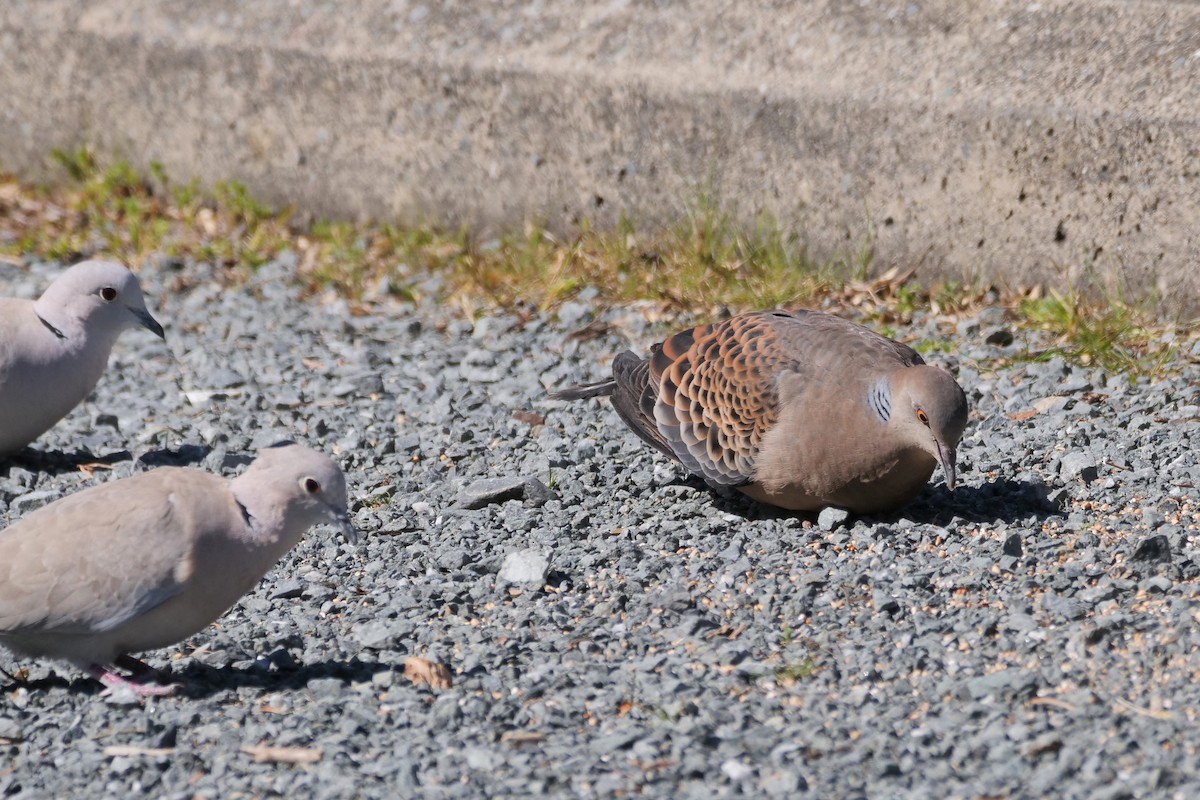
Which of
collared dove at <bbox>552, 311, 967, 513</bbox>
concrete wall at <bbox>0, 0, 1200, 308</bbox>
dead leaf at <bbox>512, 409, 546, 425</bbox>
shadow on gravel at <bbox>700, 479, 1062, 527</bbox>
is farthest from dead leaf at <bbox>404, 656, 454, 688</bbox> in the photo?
concrete wall at <bbox>0, 0, 1200, 308</bbox>

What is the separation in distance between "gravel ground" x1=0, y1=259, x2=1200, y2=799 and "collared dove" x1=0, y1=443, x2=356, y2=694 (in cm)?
21

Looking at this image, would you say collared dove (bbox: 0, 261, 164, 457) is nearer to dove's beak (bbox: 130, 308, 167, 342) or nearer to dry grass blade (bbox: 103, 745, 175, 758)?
dove's beak (bbox: 130, 308, 167, 342)

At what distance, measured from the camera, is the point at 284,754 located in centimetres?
314

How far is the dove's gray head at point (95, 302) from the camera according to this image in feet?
16.9

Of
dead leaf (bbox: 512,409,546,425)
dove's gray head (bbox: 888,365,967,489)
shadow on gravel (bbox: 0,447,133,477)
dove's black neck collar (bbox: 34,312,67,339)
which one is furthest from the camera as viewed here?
dead leaf (bbox: 512,409,546,425)

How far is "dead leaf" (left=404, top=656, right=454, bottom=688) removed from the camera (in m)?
3.44

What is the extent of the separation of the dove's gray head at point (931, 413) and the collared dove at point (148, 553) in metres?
1.56

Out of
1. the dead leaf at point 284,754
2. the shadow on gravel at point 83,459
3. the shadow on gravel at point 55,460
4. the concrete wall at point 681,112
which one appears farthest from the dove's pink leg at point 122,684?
the concrete wall at point 681,112

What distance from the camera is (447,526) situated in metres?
4.52

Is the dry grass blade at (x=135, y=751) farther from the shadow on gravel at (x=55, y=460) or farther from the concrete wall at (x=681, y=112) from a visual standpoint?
the concrete wall at (x=681, y=112)

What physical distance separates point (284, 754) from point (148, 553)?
0.54m

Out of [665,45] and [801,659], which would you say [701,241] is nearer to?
[665,45]

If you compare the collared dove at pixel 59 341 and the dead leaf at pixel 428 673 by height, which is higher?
the collared dove at pixel 59 341

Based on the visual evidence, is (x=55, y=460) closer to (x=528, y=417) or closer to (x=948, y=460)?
(x=528, y=417)
